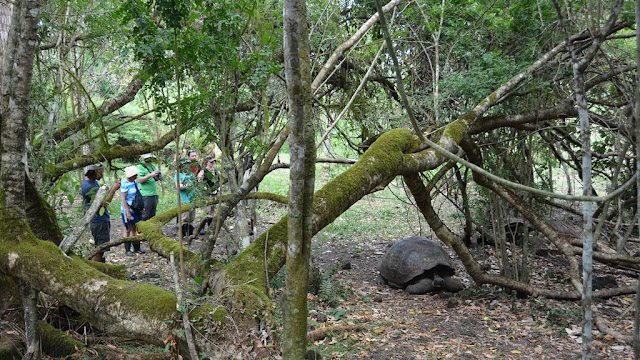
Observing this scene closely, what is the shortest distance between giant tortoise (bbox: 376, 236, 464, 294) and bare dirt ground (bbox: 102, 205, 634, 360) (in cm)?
18

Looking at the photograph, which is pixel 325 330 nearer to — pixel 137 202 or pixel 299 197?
pixel 299 197

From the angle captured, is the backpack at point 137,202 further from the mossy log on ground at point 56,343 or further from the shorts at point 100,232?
the mossy log on ground at point 56,343

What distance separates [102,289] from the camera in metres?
3.18

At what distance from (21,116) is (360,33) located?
3.03 meters

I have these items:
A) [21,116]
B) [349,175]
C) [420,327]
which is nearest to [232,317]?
[349,175]

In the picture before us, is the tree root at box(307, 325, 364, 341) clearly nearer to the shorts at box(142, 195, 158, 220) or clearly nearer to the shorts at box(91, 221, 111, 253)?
the shorts at box(91, 221, 111, 253)

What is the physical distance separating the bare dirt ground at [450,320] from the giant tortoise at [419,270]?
18 centimetres

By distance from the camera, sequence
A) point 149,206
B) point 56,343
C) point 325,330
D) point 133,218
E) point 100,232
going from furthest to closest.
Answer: point 149,206 < point 133,218 < point 100,232 < point 325,330 < point 56,343

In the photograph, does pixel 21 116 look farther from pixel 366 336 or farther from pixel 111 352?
pixel 366 336

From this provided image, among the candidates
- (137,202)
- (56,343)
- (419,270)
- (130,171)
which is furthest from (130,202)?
(419,270)

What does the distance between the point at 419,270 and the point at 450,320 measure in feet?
3.91

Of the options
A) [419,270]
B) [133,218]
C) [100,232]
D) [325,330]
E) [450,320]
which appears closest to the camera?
[325,330]

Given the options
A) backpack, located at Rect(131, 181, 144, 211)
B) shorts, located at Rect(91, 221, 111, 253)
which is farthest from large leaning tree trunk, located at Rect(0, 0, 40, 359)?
backpack, located at Rect(131, 181, 144, 211)

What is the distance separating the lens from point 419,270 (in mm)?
7137
